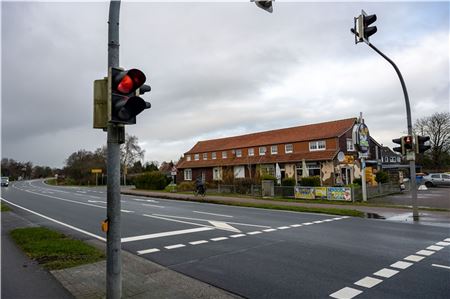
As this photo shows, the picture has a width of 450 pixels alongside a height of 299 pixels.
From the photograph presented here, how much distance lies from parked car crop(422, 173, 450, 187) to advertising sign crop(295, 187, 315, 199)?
20.4 meters

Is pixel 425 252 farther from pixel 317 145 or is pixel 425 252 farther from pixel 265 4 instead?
pixel 317 145

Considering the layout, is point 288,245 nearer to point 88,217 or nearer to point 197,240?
point 197,240

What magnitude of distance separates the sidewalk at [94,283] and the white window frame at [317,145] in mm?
31541

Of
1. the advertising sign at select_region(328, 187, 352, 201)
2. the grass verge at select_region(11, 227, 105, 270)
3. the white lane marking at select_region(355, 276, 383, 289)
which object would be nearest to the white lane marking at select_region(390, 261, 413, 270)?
the white lane marking at select_region(355, 276, 383, 289)

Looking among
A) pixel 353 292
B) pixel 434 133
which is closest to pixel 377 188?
pixel 353 292

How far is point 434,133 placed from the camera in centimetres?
6156

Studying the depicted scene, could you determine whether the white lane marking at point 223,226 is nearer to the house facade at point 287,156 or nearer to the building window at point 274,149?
the house facade at point 287,156

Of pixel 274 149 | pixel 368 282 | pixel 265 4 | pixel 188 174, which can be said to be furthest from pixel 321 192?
pixel 188 174

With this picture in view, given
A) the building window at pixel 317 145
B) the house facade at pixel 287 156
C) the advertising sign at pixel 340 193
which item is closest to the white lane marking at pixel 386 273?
the advertising sign at pixel 340 193

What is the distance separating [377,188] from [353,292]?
2259cm

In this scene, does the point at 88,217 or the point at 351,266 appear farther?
the point at 88,217

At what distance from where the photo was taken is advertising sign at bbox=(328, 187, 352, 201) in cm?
2186

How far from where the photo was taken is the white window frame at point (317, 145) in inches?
1419

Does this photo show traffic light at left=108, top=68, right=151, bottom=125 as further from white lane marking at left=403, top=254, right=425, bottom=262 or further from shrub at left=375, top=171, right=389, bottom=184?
shrub at left=375, top=171, right=389, bottom=184
